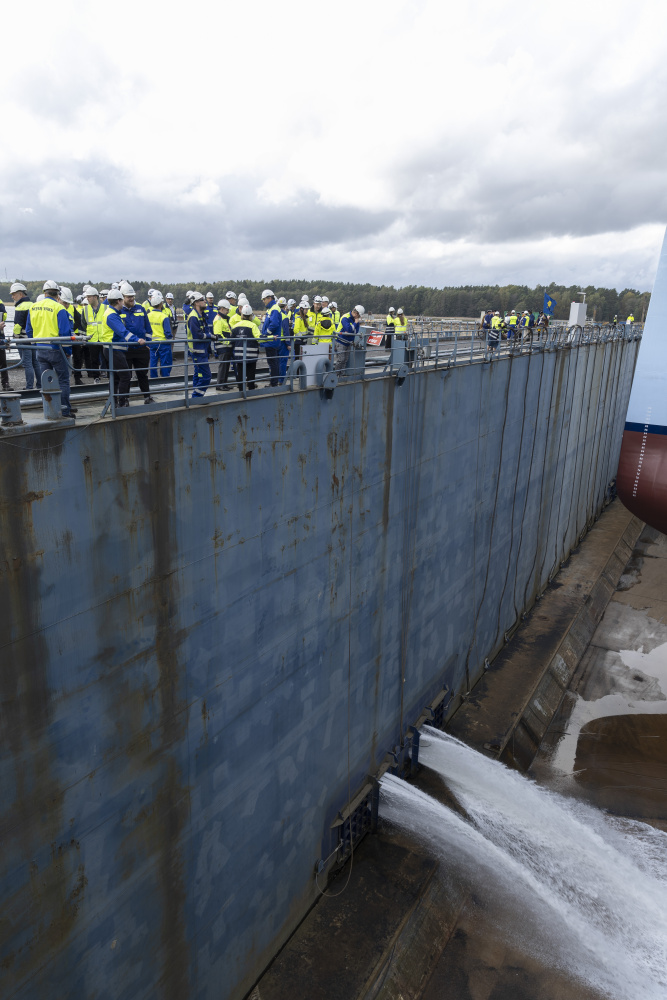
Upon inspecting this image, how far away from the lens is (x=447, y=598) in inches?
651

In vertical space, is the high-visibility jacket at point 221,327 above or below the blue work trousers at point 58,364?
above

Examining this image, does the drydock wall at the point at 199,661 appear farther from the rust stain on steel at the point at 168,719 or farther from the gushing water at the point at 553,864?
the gushing water at the point at 553,864

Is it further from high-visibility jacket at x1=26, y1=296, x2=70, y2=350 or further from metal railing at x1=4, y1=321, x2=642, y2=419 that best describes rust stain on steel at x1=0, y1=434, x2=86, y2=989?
high-visibility jacket at x1=26, y1=296, x2=70, y2=350

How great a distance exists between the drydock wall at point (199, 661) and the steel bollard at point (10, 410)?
303 mm

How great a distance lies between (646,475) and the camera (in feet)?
77.6

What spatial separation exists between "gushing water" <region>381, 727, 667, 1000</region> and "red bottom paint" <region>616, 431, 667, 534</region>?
38.8 ft

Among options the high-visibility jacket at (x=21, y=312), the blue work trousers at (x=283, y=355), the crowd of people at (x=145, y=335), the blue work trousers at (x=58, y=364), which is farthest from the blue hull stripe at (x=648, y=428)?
the blue work trousers at (x=58, y=364)

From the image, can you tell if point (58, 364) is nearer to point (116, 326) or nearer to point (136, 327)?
point (116, 326)

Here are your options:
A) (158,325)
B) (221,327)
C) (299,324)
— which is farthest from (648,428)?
(158,325)

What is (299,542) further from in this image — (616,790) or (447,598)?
(616,790)

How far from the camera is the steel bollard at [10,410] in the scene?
6.02 meters

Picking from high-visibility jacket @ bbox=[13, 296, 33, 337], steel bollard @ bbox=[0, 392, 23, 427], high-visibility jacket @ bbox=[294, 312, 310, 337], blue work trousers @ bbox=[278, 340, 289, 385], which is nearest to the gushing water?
blue work trousers @ bbox=[278, 340, 289, 385]

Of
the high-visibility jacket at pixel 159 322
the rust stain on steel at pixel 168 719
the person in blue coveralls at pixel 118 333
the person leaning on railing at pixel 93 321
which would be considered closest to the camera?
the rust stain on steel at pixel 168 719

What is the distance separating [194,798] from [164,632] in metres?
2.53
